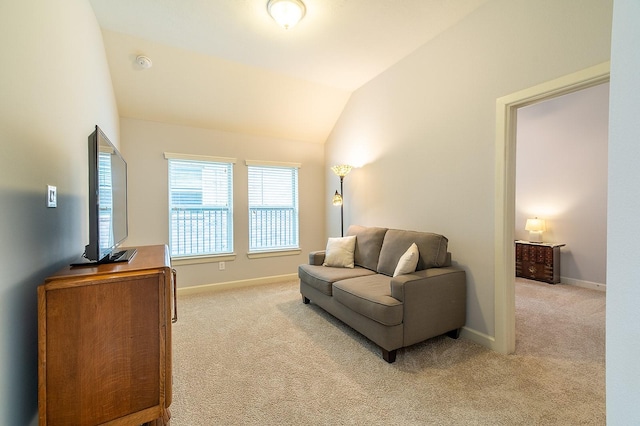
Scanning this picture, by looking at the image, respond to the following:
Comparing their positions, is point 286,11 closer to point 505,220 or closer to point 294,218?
point 505,220

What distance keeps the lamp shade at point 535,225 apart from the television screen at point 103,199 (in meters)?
5.67

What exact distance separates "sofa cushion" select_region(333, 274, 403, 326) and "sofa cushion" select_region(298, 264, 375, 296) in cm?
14

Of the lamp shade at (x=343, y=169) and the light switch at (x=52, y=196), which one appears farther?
the lamp shade at (x=343, y=169)

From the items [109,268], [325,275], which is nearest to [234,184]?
[325,275]

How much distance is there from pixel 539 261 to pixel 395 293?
3.72 meters

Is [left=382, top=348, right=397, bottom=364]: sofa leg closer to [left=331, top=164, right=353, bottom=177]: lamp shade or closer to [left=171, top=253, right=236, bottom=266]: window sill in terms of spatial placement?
[left=331, top=164, right=353, bottom=177]: lamp shade

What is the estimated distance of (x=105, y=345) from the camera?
130cm

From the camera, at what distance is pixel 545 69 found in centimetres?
206

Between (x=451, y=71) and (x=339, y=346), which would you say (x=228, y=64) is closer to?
(x=451, y=71)

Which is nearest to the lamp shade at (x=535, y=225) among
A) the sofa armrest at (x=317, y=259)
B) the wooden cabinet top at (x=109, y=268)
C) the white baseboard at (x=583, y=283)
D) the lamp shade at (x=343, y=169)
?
the white baseboard at (x=583, y=283)

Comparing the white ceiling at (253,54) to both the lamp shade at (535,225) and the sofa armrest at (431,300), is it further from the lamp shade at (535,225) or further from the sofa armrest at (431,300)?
the lamp shade at (535,225)

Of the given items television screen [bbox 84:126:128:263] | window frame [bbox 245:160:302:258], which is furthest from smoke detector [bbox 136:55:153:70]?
window frame [bbox 245:160:302:258]

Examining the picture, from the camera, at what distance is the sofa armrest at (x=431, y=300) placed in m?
2.23

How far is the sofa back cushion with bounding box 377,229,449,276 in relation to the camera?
264cm
